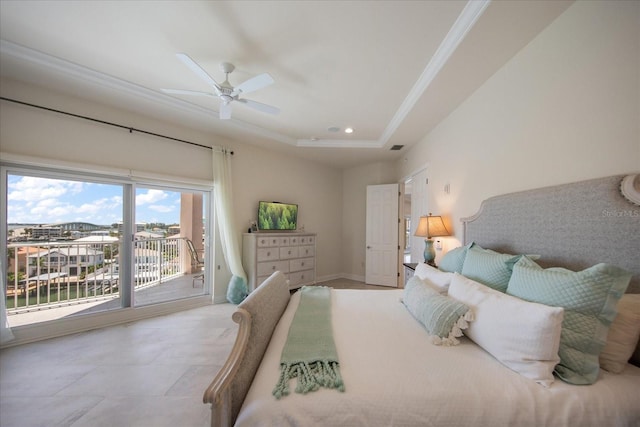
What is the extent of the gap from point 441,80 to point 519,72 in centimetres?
57

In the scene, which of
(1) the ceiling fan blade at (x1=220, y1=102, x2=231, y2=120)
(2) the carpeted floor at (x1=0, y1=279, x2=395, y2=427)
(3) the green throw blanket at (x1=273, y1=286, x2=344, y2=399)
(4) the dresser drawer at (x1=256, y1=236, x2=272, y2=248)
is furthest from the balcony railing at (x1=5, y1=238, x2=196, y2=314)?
(3) the green throw blanket at (x1=273, y1=286, x2=344, y2=399)

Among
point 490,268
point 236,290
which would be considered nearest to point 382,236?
point 236,290

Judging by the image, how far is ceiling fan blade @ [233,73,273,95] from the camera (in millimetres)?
1878

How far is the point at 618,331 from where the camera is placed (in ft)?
3.23

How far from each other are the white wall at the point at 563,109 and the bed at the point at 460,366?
200mm

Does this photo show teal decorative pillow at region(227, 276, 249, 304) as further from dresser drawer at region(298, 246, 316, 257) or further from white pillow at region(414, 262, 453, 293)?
white pillow at region(414, 262, 453, 293)

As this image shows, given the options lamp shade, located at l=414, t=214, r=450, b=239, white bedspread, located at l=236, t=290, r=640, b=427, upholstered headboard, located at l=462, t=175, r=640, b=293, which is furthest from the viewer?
lamp shade, located at l=414, t=214, r=450, b=239

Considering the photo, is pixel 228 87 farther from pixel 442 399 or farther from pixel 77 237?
pixel 77 237

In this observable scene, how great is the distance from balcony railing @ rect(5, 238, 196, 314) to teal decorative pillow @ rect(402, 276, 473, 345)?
349 centimetres

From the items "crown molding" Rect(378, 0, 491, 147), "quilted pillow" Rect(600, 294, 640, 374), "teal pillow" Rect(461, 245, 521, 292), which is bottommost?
"quilted pillow" Rect(600, 294, 640, 374)

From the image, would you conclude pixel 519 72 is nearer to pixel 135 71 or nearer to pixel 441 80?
pixel 441 80

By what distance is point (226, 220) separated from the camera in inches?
141

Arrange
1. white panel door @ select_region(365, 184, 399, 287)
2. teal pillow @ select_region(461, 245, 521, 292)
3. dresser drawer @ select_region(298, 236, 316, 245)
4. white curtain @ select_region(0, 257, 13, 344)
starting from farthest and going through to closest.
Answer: white panel door @ select_region(365, 184, 399, 287) → dresser drawer @ select_region(298, 236, 316, 245) → white curtain @ select_region(0, 257, 13, 344) → teal pillow @ select_region(461, 245, 521, 292)

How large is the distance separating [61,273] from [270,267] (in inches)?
105
